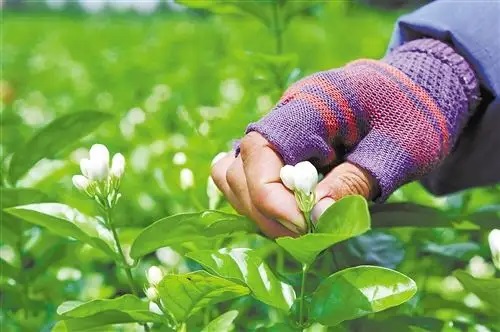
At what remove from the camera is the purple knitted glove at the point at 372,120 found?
0.92 m

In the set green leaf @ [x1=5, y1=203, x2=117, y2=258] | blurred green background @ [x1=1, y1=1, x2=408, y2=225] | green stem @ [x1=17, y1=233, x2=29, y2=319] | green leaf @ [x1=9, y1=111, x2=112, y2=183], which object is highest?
green leaf @ [x1=5, y1=203, x2=117, y2=258]

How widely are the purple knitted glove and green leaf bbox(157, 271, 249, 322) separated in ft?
0.44

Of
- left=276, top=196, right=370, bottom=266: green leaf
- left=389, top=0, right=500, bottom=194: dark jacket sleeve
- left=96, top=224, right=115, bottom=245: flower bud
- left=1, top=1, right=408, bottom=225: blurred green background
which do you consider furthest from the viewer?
left=1, top=1, right=408, bottom=225: blurred green background

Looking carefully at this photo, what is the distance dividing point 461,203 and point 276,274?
57 cm

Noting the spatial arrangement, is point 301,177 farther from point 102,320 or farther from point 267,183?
point 102,320

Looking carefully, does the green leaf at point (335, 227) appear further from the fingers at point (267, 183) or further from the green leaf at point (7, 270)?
the green leaf at point (7, 270)

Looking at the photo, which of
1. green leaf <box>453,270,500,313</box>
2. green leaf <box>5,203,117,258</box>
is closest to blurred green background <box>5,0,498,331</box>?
green leaf <box>5,203,117,258</box>

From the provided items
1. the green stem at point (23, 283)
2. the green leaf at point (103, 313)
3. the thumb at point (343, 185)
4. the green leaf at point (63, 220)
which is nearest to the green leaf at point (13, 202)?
the green stem at point (23, 283)

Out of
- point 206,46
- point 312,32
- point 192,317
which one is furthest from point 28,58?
point 192,317

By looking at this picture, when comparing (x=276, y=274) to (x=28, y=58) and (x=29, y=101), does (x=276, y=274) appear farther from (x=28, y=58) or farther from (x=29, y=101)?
(x=28, y=58)

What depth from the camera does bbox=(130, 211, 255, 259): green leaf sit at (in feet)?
3.04

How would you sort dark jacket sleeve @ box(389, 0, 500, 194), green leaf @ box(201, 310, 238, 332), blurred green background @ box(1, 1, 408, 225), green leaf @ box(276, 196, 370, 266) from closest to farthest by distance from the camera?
green leaf @ box(276, 196, 370, 266), green leaf @ box(201, 310, 238, 332), dark jacket sleeve @ box(389, 0, 500, 194), blurred green background @ box(1, 1, 408, 225)

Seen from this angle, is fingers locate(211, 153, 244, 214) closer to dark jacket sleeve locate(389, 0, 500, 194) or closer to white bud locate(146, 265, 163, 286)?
white bud locate(146, 265, 163, 286)

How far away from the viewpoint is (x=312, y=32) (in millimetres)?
4430
